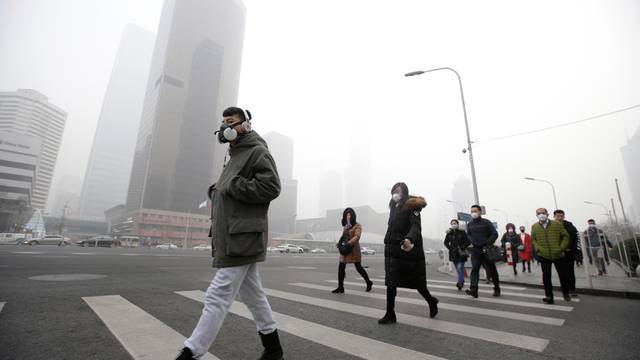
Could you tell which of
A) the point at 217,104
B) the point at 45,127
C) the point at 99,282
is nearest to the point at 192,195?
the point at 217,104

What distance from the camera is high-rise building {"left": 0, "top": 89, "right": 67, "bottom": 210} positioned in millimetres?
127062

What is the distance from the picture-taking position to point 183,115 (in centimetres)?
11144

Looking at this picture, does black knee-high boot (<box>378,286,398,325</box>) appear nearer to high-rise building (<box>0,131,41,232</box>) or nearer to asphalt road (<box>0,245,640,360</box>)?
asphalt road (<box>0,245,640,360</box>)

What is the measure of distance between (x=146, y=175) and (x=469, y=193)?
109m

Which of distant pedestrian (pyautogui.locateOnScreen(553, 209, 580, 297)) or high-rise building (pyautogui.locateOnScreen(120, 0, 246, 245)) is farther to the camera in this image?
high-rise building (pyautogui.locateOnScreen(120, 0, 246, 245))

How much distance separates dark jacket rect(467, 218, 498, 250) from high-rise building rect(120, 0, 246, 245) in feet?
298

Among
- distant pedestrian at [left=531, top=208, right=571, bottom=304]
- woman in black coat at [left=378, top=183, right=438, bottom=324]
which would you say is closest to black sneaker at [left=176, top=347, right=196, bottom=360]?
woman in black coat at [left=378, top=183, right=438, bottom=324]

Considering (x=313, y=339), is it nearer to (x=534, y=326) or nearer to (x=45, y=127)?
(x=534, y=326)

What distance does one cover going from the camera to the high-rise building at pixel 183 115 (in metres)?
97.6

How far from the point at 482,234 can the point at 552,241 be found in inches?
48.6

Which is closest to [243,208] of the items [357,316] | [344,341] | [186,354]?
[186,354]

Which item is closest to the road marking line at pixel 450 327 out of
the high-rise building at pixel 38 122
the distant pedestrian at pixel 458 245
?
the distant pedestrian at pixel 458 245

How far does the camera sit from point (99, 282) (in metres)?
6.40

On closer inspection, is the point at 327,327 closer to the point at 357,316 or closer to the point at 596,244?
the point at 357,316
